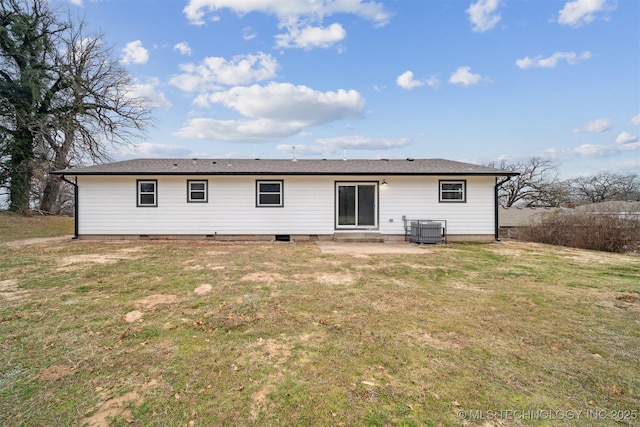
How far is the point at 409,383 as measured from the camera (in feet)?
7.86

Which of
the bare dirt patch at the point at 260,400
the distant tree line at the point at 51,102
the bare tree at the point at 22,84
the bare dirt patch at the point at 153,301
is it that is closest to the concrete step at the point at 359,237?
the bare dirt patch at the point at 153,301

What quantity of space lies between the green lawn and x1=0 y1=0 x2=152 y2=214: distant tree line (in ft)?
48.3

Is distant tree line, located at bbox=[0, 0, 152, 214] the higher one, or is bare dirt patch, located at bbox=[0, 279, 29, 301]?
distant tree line, located at bbox=[0, 0, 152, 214]

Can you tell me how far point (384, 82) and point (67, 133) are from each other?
61.6 ft

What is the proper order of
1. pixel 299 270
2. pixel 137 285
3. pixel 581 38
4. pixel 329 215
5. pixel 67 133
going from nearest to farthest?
pixel 137 285 → pixel 299 270 → pixel 329 215 → pixel 581 38 → pixel 67 133

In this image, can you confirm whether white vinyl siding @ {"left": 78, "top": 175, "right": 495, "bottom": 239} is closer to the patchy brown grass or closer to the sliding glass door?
the sliding glass door

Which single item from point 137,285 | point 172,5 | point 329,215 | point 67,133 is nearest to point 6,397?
point 137,285

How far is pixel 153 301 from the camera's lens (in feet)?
14.3

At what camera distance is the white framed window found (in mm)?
11320

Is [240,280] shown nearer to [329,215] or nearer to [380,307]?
[380,307]

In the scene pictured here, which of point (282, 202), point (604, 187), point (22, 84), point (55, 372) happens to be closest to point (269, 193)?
point (282, 202)

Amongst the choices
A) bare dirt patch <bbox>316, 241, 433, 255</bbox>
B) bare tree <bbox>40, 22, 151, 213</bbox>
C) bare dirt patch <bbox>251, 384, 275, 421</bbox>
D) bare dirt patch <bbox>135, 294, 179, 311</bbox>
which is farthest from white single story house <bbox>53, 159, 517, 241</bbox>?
bare dirt patch <bbox>251, 384, 275, 421</bbox>

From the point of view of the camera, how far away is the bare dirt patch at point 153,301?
410 centimetres

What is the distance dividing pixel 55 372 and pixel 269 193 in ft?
30.2
